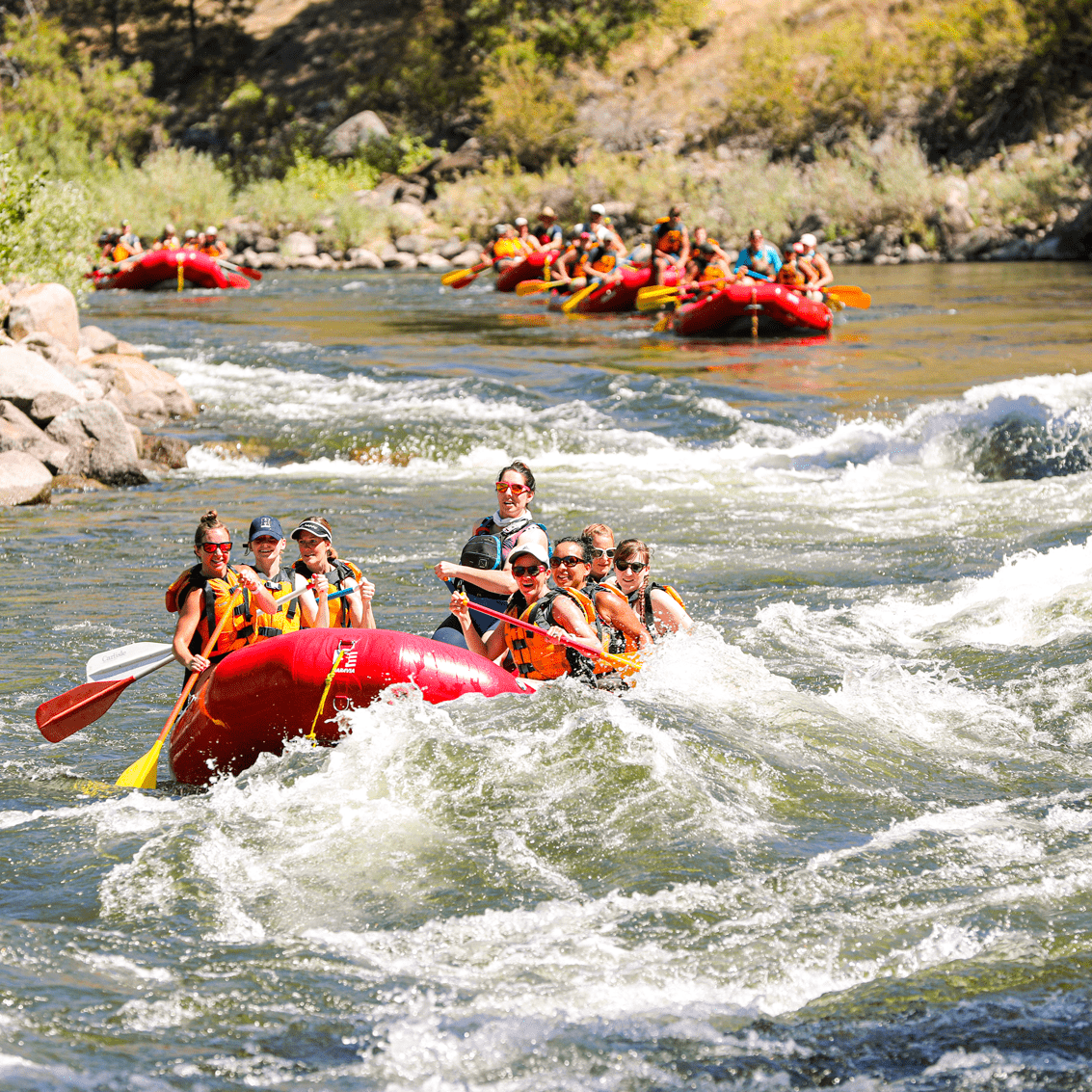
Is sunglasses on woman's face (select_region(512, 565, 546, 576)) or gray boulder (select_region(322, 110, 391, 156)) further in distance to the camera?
gray boulder (select_region(322, 110, 391, 156))

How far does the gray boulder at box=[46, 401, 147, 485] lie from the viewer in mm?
11312

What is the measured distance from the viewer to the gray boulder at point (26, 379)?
11633 mm

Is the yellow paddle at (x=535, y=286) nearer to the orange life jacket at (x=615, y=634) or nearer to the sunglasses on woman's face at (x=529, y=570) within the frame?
the orange life jacket at (x=615, y=634)

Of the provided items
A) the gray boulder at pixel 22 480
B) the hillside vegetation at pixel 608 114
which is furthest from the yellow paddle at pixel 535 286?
the gray boulder at pixel 22 480

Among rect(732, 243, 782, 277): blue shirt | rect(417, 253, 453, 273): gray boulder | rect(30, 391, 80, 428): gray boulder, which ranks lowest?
rect(30, 391, 80, 428): gray boulder

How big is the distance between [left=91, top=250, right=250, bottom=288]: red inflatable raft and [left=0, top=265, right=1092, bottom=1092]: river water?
16.9m

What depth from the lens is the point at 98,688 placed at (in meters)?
5.71

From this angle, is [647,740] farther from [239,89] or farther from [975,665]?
[239,89]

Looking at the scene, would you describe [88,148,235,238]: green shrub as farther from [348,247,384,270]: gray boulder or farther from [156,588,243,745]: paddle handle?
[156,588,243,745]: paddle handle

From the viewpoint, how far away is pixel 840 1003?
12.8ft

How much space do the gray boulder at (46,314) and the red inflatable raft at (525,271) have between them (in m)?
10.9

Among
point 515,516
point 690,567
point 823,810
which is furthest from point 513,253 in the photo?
point 823,810

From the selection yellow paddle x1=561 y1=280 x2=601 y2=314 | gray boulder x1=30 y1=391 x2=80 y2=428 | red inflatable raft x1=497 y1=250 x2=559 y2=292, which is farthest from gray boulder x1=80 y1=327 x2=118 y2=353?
red inflatable raft x1=497 y1=250 x2=559 y2=292

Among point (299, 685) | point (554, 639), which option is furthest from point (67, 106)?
point (299, 685)
